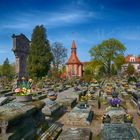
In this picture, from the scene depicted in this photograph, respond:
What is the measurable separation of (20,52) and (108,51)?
105 feet

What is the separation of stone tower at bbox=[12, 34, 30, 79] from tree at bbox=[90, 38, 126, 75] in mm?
28093

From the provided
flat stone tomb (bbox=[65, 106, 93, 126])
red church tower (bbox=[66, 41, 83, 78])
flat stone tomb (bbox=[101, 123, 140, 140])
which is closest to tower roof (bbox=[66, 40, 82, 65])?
red church tower (bbox=[66, 41, 83, 78])

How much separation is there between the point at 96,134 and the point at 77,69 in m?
84.6

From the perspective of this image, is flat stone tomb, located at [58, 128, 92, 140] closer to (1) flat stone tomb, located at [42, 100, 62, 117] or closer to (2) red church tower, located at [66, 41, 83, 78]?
(1) flat stone tomb, located at [42, 100, 62, 117]

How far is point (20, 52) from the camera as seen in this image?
4788 cm

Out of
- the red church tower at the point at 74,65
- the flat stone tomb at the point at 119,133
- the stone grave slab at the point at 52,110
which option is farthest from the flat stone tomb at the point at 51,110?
the red church tower at the point at 74,65

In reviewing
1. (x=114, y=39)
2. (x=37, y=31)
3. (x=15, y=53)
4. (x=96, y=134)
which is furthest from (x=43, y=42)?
(x=96, y=134)

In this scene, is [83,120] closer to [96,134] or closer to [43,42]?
[96,134]

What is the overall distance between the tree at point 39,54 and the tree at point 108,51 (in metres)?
23.9

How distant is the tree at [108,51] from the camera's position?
72.9 m

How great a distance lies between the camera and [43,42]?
53188 mm

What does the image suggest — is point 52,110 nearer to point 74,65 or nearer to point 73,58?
point 74,65

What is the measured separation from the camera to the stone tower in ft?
151

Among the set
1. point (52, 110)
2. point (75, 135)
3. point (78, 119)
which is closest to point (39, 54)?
point (52, 110)
